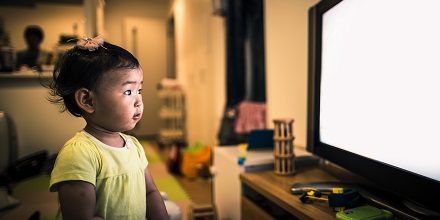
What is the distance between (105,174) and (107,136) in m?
0.07

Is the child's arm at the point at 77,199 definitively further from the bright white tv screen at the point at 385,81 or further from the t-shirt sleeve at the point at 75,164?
the bright white tv screen at the point at 385,81

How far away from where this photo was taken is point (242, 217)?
1.06 m

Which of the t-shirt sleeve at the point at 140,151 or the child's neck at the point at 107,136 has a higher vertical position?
the child's neck at the point at 107,136

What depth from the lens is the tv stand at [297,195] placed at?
0.67 meters

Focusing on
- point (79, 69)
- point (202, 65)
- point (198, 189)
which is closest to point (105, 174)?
point (79, 69)

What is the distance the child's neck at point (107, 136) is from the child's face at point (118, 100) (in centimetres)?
3

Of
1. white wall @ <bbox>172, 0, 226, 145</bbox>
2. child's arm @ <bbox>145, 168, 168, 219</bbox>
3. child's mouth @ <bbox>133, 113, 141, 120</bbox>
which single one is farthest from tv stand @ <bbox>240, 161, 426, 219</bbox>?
white wall @ <bbox>172, 0, 226, 145</bbox>

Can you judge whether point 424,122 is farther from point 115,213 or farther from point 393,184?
point 115,213

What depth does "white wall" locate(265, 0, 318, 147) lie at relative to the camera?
1346 millimetres

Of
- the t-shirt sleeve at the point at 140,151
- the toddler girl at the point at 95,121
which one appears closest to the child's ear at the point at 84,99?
the toddler girl at the point at 95,121

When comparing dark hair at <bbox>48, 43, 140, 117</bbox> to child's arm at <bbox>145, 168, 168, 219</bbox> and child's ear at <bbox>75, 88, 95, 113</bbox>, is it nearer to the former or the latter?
child's ear at <bbox>75, 88, 95, 113</bbox>

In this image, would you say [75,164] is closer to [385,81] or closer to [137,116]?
[137,116]

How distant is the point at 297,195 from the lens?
793 millimetres

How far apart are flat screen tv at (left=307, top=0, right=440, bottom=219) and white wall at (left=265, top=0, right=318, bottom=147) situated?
0.42 m
